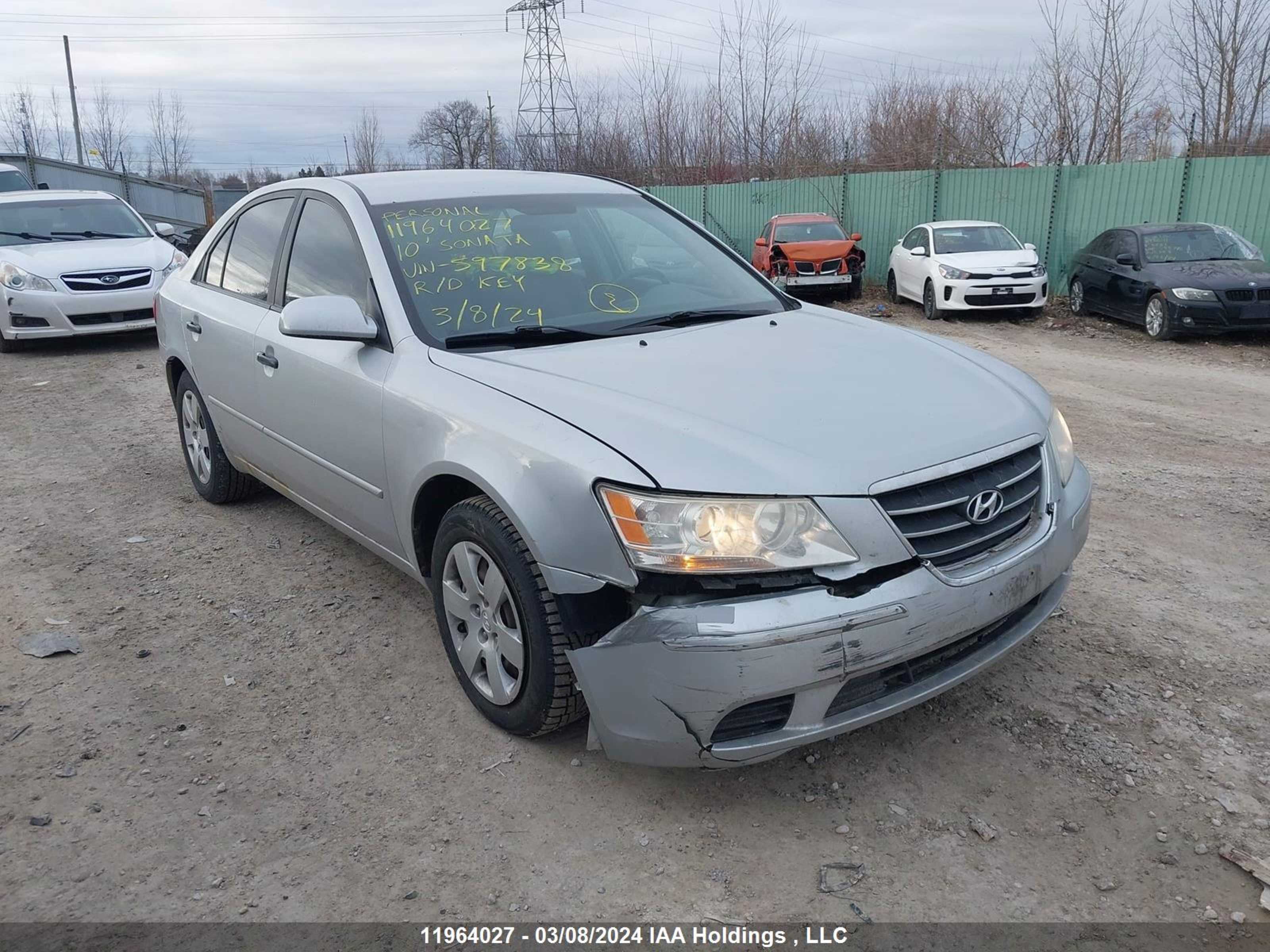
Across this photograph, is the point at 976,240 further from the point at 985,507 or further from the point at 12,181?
the point at 12,181

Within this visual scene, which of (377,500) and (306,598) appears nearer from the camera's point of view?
(377,500)

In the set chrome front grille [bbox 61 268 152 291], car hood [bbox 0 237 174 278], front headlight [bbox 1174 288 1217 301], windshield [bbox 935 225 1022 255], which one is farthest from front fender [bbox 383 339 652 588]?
windshield [bbox 935 225 1022 255]

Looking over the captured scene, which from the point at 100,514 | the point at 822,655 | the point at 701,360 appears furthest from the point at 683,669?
the point at 100,514

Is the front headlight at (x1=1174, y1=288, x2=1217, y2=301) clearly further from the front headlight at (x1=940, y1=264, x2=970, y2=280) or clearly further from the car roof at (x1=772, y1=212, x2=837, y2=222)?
the car roof at (x1=772, y1=212, x2=837, y2=222)

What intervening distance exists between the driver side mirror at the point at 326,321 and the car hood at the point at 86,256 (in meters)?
8.77

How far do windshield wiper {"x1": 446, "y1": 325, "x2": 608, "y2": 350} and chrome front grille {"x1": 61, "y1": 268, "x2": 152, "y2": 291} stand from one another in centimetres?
903

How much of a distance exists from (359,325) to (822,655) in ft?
6.32

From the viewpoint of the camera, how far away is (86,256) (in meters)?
10.6

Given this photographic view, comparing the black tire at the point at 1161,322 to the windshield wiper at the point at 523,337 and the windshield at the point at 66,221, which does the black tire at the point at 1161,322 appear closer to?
the windshield wiper at the point at 523,337

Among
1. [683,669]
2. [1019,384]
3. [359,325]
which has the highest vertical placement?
[359,325]

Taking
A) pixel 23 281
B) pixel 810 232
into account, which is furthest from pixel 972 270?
pixel 23 281

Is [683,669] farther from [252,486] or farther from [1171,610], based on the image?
[252,486]

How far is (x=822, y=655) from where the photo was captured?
7.65 feet

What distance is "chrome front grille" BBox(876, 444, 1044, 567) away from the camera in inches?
97.3
